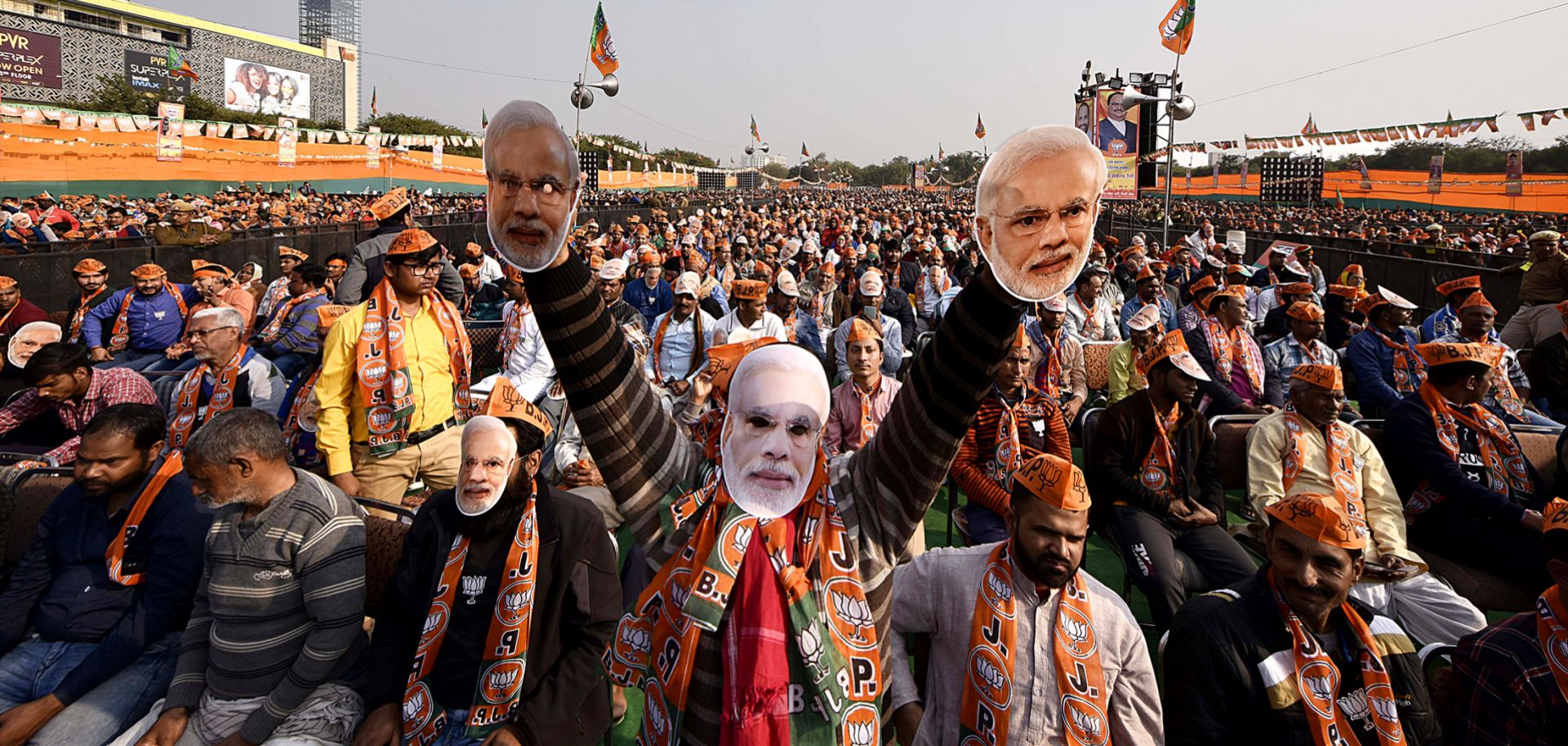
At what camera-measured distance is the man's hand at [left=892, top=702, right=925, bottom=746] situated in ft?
7.73

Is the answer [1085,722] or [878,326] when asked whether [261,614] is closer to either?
[1085,722]

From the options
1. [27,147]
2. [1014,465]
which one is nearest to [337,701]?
[1014,465]

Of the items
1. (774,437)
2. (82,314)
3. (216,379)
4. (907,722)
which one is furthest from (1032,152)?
(82,314)

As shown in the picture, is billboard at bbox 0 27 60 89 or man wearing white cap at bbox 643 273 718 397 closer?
man wearing white cap at bbox 643 273 718 397

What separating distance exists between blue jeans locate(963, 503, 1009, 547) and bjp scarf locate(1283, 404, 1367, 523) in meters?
1.33

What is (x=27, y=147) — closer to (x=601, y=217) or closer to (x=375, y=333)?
(x=601, y=217)

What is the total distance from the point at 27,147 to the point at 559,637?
3751cm

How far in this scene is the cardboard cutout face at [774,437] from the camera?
160cm

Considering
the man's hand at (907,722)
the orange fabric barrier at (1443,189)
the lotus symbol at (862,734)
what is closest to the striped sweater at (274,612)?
the man's hand at (907,722)

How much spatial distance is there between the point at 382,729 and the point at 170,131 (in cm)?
3591

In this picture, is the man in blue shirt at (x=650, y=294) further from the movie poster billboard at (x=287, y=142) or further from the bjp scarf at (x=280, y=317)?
the movie poster billboard at (x=287, y=142)

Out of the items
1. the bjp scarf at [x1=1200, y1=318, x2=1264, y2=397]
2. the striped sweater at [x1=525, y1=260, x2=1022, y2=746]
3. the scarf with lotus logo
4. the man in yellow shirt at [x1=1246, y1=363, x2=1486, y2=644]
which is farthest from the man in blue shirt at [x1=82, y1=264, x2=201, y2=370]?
the bjp scarf at [x1=1200, y1=318, x2=1264, y2=397]

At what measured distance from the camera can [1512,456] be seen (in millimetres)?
4059

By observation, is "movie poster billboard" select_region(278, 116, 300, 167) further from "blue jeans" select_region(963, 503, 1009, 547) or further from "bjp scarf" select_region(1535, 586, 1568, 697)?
"bjp scarf" select_region(1535, 586, 1568, 697)
